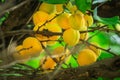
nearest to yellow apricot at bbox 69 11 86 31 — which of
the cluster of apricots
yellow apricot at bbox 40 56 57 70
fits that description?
the cluster of apricots

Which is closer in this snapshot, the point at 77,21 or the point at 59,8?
the point at 77,21

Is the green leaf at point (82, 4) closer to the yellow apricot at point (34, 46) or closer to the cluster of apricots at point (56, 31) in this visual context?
the cluster of apricots at point (56, 31)


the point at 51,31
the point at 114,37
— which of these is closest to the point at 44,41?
the point at 51,31

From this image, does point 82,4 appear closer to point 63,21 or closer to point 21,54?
point 63,21

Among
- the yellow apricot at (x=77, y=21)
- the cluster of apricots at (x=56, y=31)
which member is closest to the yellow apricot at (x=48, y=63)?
the cluster of apricots at (x=56, y=31)

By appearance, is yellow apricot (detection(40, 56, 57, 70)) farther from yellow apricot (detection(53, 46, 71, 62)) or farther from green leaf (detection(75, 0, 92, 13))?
green leaf (detection(75, 0, 92, 13))

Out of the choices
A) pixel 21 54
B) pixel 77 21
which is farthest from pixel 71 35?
pixel 21 54

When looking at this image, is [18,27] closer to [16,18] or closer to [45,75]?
[16,18]
